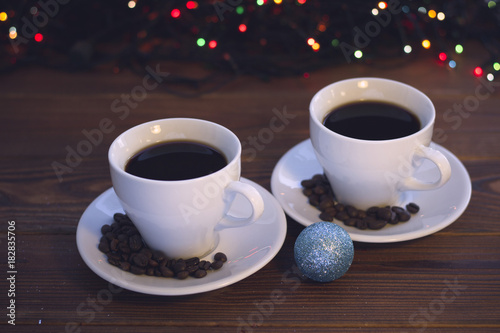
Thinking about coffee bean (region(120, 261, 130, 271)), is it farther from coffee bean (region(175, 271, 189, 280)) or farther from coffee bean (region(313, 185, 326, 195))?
coffee bean (region(313, 185, 326, 195))

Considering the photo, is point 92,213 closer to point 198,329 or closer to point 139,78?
point 198,329

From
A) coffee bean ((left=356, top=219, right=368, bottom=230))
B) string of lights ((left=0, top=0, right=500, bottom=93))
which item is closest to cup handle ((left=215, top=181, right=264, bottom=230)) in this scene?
coffee bean ((left=356, top=219, right=368, bottom=230))

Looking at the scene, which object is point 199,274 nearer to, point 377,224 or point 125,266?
point 125,266

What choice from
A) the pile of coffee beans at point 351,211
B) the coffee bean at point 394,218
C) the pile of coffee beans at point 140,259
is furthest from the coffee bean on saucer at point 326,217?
the pile of coffee beans at point 140,259

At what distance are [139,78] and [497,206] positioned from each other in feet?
3.31

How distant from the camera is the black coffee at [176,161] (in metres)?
0.93

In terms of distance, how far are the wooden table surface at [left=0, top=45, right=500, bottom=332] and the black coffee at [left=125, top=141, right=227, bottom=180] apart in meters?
0.19

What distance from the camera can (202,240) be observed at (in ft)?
3.12

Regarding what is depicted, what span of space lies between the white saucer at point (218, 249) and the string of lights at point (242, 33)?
0.66 m

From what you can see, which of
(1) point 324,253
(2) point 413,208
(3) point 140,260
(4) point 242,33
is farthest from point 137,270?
(4) point 242,33

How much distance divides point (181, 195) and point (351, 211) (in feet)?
1.16

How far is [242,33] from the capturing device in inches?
72.7

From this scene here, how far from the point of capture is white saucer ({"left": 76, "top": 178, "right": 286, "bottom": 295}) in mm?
862

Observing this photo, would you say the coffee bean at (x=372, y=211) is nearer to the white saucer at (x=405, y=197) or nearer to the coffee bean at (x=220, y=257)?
the white saucer at (x=405, y=197)
